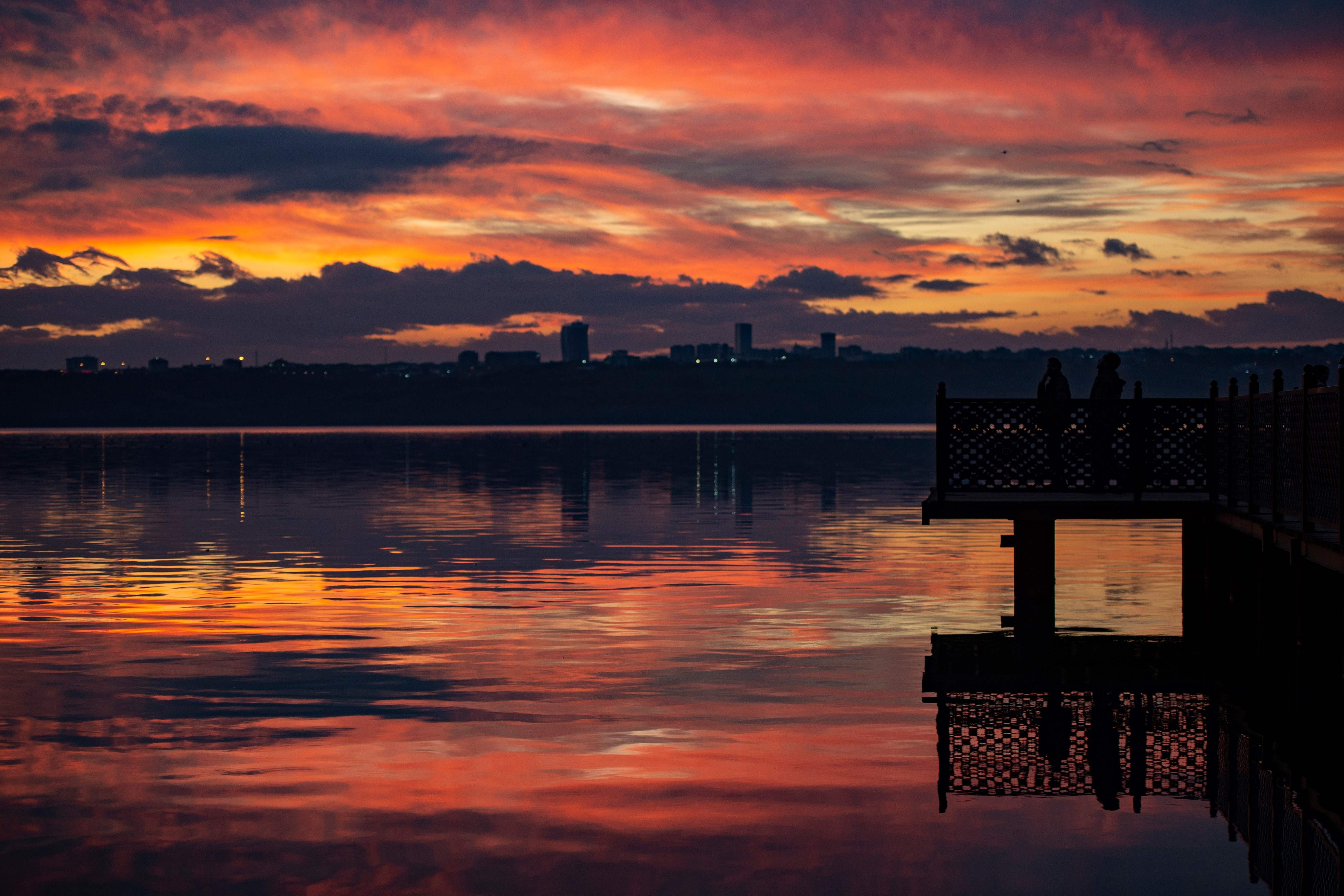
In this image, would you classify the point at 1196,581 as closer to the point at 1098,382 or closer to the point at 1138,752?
the point at 1098,382

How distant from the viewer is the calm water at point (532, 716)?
33.4 ft

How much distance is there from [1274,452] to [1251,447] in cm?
159

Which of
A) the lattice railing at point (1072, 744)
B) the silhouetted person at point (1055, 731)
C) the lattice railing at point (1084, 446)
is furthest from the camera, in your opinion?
the lattice railing at point (1084, 446)

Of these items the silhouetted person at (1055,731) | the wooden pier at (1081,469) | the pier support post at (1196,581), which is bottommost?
the silhouetted person at (1055,731)

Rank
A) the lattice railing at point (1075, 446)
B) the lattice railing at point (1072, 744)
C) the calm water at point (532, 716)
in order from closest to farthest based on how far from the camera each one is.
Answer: the calm water at point (532, 716) → the lattice railing at point (1072, 744) → the lattice railing at point (1075, 446)

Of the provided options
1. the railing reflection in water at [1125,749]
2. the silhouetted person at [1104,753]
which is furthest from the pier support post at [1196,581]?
the silhouetted person at [1104,753]

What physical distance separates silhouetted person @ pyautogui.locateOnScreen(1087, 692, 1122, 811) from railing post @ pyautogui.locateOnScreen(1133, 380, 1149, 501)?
6659 millimetres

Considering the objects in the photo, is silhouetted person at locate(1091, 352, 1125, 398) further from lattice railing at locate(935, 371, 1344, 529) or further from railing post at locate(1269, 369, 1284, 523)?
railing post at locate(1269, 369, 1284, 523)

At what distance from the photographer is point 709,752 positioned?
13.5 m

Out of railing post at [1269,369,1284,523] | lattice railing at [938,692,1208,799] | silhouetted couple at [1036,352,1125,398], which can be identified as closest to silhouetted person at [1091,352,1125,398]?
silhouetted couple at [1036,352,1125,398]

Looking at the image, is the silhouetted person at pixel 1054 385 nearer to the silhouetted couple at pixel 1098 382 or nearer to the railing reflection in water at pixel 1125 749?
the silhouetted couple at pixel 1098 382

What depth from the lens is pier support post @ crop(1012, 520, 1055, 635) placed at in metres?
21.5

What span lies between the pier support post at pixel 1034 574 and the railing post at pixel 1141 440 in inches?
60.6

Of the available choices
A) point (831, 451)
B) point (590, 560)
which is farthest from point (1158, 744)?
point (831, 451)
